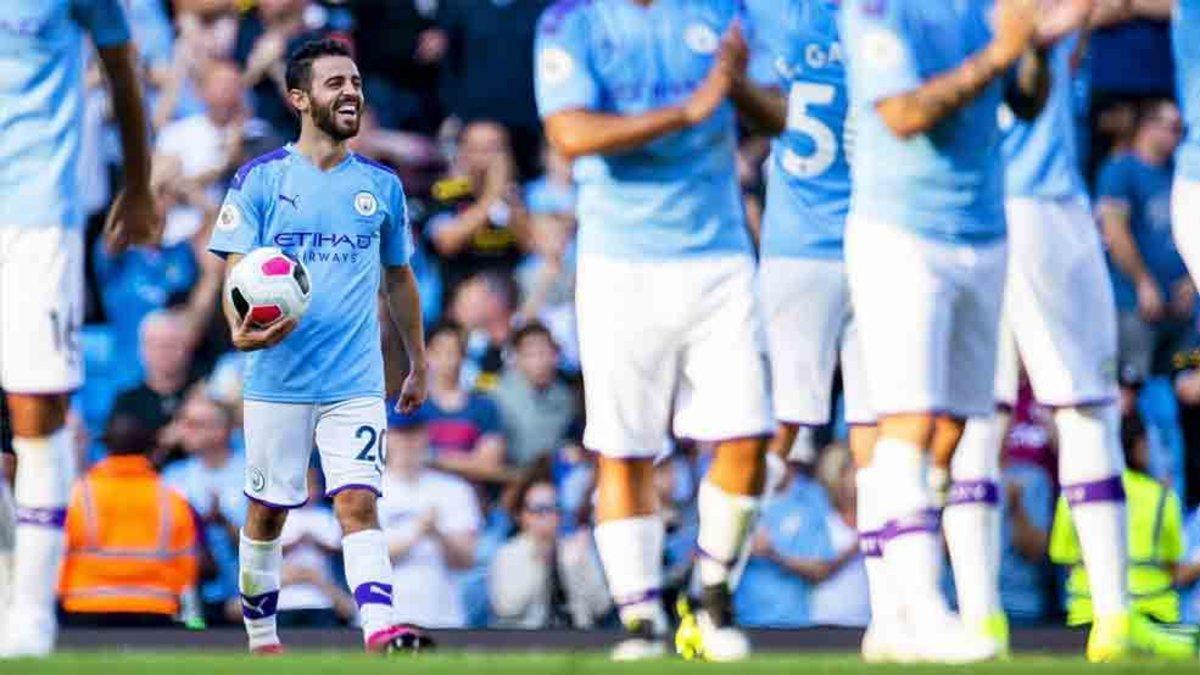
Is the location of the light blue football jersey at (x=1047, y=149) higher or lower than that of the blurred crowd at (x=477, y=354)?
higher

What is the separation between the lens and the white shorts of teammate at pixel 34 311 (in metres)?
9.66

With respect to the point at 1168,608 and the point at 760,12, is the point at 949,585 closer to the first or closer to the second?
the point at 1168,608

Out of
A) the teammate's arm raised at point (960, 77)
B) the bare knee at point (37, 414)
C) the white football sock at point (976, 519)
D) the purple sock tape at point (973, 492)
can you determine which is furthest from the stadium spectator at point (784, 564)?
the teammate's arm raised at point (960, 77)

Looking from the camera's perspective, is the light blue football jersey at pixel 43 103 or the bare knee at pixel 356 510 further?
the bare knee at pixel 356 510

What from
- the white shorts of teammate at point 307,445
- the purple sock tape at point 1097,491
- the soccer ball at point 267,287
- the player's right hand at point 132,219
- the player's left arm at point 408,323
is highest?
the player's right hand at point 132,219

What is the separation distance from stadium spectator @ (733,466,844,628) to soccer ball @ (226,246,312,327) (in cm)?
465

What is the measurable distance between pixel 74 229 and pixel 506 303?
586 centimetres

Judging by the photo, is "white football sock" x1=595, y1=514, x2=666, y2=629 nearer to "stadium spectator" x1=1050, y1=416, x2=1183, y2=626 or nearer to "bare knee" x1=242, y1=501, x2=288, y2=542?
"bare knee" x1=242, y1=501, x2=288, y2=542

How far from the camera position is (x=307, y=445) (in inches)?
402

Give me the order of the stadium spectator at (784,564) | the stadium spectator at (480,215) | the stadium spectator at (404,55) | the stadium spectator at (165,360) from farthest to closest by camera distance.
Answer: the stadium spectator at (404,55), the stadium spectator at (480,215), the stadium spectator at (165,360), the stadium spectator at (784,564)

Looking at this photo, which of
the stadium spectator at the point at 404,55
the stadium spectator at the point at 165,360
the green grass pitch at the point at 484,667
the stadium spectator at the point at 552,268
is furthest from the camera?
the stadium spectator at the point at 404,55

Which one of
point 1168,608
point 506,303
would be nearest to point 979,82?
point 1168,608

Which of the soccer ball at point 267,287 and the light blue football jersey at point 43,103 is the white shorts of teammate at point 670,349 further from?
the light blue football jersey at point 43,103

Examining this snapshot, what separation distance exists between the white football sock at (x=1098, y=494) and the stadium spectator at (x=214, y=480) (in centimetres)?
499
